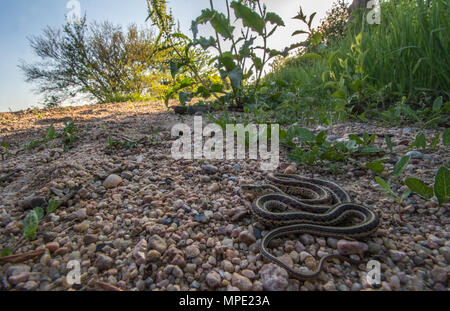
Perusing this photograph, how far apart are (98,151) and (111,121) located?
214 cm

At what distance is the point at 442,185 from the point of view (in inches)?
67.7

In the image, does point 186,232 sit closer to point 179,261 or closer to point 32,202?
point 179,261

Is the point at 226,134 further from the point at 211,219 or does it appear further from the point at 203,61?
the point at 203,61

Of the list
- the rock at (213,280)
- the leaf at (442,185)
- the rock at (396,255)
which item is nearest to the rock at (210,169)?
Answer: the rock at (213,280)

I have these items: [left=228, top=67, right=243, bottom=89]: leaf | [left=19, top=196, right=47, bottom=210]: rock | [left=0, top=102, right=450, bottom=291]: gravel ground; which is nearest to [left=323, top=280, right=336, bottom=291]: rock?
[left=0, top=102, right=450, bottom=291]: gravel ground

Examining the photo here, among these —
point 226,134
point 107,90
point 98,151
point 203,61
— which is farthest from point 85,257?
point 107,90

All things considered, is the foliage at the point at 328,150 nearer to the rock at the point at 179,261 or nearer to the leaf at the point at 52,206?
the rock at the point at 179,261

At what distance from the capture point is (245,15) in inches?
169

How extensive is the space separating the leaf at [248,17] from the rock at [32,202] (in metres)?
4.22

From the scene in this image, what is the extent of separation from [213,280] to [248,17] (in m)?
4.47

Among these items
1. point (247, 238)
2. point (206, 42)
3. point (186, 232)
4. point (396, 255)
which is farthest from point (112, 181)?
point (206, 42)

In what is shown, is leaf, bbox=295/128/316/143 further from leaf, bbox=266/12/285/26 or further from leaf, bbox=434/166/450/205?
leaf, bbox=266/12/285/26

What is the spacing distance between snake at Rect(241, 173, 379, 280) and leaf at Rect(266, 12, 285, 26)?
3.12m

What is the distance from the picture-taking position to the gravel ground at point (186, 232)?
1.33 metres
